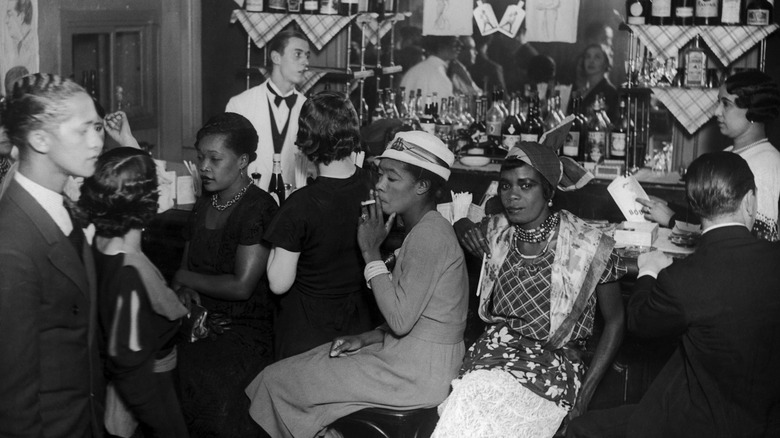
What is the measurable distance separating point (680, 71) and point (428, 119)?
5.06ft

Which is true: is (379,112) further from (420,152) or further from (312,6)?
(420,152)

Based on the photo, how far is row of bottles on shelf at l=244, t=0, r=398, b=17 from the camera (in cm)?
598

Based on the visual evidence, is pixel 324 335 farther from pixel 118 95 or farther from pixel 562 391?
pixel 118 95

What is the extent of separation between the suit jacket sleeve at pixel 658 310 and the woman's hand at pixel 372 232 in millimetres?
870

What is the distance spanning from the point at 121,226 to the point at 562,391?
58.4 inches

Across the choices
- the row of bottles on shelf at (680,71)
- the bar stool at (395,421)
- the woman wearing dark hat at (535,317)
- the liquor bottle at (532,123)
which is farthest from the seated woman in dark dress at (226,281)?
the row of bottles on shelf at (680,71)

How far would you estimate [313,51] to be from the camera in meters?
6.40

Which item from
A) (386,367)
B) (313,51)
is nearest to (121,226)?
(386,367)

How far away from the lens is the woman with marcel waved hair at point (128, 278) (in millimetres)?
2531

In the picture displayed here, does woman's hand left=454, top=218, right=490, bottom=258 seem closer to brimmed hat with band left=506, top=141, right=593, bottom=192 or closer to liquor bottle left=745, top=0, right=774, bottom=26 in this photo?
brimmed hat with band left=506, top=141, right=593, bottom=192

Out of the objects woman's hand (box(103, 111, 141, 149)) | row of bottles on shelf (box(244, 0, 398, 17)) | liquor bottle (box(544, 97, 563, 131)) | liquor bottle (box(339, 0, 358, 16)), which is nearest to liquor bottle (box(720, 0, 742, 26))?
liquor bottle (box(544, 97, 563, 131))

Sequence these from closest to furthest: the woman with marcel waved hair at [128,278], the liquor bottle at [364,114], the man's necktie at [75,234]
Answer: the man's necktie at [75,234]
the woman with marcel waved hair at [128,278]
the liquor bottle at [364,114]

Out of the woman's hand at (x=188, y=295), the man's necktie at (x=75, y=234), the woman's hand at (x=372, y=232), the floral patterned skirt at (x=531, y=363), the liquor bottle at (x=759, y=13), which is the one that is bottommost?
the floral patterned skirt at (x=531, y=363)

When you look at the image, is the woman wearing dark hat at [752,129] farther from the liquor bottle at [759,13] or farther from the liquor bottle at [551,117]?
the liquor bottle at [551,117]
